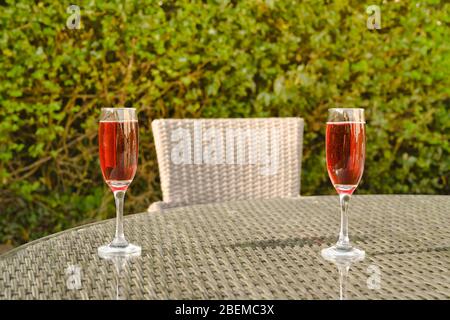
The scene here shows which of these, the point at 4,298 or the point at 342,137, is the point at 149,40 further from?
the point at 4,298

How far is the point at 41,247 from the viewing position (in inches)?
40.5

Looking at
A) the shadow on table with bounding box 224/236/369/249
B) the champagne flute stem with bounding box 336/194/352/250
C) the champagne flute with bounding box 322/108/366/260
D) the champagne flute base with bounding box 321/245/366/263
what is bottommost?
the shadow on table with bounding box 224/236/369/249

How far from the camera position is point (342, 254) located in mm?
974

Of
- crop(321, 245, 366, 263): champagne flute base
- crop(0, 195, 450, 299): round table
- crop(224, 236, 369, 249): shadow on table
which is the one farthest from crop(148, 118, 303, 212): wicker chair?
crop(321, 245, 366, 263): champagne flute base

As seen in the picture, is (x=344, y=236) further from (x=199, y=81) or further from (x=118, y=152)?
(x=199, y=81)

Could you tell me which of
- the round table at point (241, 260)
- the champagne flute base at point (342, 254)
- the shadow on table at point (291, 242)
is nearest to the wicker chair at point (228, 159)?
the round table at point (241, 260)

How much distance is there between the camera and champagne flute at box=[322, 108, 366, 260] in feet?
3.31

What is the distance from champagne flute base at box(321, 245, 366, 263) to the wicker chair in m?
1.09

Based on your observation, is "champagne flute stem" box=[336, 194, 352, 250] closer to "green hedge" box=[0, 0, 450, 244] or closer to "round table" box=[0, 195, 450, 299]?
"round table" box=[0, 195, 450, 299]

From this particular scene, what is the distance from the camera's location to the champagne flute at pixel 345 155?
101cm

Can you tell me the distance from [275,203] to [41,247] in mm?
630
